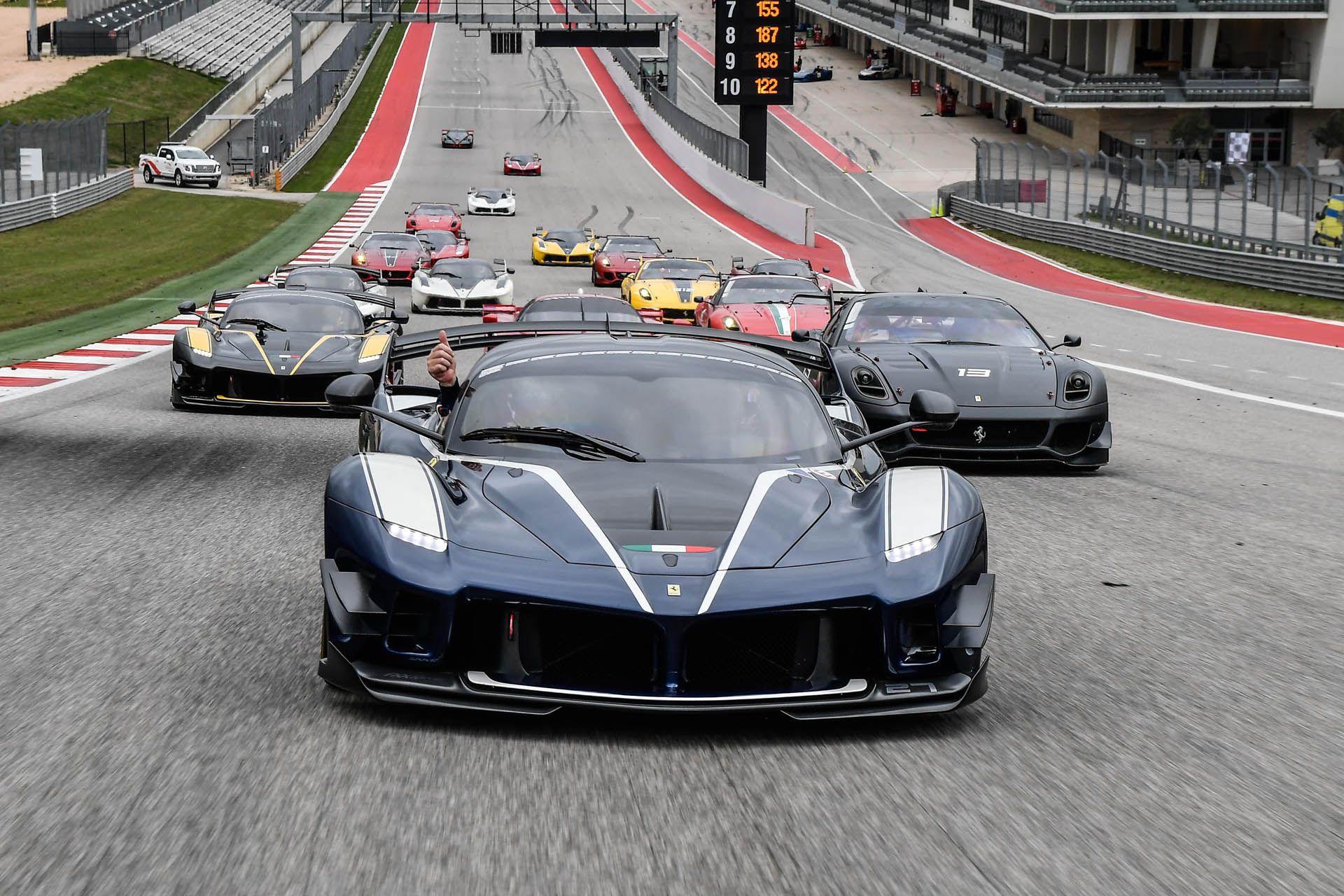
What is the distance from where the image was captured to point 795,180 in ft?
233

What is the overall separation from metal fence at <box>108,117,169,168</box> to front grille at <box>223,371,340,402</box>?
55.0 metres

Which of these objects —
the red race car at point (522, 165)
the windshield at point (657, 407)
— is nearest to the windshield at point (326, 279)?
the windshield at point (657, 407)

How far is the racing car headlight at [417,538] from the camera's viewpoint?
5.36 metres

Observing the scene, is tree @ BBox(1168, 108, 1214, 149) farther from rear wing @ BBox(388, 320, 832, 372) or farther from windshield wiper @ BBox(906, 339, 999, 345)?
rear wing @ BBox(388, 320, 832, 372)

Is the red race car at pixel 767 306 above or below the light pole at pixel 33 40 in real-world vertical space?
below

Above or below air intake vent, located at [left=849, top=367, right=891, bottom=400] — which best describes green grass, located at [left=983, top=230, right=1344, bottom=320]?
below

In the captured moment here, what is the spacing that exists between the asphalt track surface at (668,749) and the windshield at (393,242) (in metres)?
26.0

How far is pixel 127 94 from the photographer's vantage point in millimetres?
78312

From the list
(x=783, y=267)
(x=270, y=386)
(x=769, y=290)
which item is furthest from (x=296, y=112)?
(x=270, y=386)

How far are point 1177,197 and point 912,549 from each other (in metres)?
35.3

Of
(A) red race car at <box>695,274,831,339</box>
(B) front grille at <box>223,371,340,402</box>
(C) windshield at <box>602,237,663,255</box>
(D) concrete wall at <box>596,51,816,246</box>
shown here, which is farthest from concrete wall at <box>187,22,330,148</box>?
(B) front grille at <box>223,371,340,402</box>

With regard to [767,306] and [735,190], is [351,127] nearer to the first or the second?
[735,190]

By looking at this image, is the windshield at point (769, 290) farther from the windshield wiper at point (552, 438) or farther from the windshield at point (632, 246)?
the windshield wiper at point (552, 438)

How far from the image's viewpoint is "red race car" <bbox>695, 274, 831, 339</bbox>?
2002 centimetres
